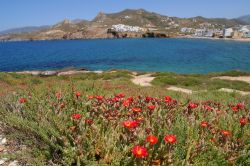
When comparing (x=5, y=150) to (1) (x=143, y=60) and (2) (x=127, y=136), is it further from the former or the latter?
(1) (x=143, y=60)

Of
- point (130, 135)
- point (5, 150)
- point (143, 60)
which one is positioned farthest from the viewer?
point (143, 60)

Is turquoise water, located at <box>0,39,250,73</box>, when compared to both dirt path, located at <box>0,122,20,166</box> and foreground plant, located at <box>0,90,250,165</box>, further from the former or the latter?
dirt path, located at <box>0,122,20,166</box>

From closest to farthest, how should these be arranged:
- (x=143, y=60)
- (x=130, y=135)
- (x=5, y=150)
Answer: (x=130, y=135) < (x=5, y=150) < (x=143, y=60)

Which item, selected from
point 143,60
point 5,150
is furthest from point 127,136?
point 143,60

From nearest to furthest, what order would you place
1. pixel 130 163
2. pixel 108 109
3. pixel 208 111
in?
pixel 130 163 → pixel 108 109 → pixel 208 111

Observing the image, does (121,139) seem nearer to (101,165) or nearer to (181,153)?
(101,165)

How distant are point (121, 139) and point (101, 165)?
60 cm

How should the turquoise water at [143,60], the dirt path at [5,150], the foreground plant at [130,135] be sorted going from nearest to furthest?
1. the foreground plant at [130,135]
2. the dirt path at [5,150]
3. the turquoise water at [143,60]

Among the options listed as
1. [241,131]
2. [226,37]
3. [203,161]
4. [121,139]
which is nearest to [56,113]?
[121,139]

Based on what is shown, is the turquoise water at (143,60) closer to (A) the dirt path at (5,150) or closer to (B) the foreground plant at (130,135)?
(B) the foreground plant at (130,135)

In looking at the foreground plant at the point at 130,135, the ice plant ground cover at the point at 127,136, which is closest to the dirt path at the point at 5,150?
the ice plant ground cover at the point at 127,136

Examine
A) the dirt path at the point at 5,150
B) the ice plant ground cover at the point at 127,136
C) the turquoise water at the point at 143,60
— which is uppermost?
the ice plant ground cover at the point at 127,136

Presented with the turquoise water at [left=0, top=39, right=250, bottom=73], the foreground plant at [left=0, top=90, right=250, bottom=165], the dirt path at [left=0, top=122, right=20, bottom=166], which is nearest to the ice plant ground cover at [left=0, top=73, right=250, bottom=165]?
the foreground plant at [left=0, top=90, right=250, bottom=165]

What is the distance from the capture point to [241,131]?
501 cm
